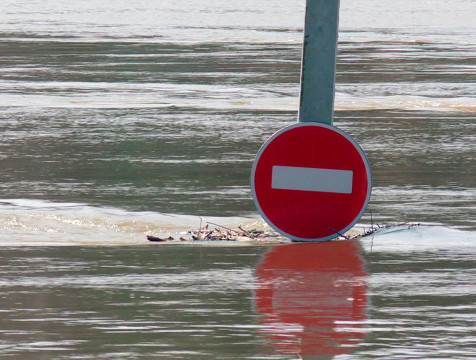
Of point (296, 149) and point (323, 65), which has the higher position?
point (323, 65)

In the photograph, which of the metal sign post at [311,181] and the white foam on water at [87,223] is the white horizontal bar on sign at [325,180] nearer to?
the metal sign post at [311,181]

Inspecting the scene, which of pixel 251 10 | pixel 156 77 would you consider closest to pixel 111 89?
pixel 156 77

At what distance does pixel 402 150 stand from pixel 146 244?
226 inches

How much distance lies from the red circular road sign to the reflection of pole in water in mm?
146

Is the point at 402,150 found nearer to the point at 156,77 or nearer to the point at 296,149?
the point at 296,149

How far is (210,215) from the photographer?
9523 millimetres

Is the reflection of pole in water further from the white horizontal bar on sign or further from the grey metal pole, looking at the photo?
the grey metal pole

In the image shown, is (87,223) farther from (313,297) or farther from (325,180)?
(313,297)

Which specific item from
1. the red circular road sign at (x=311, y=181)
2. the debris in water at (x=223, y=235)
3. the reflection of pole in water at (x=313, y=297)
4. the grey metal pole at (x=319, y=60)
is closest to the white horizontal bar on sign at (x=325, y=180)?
the red circular road sign at (x=311, y=181)

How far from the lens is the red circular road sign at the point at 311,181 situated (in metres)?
7.60

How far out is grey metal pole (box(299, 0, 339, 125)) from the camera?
799cm

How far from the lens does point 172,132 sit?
14.8 m

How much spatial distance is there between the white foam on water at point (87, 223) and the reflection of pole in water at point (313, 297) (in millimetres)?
1413

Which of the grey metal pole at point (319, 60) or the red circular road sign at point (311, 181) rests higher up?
the grey metal pole at point (319, 60)
